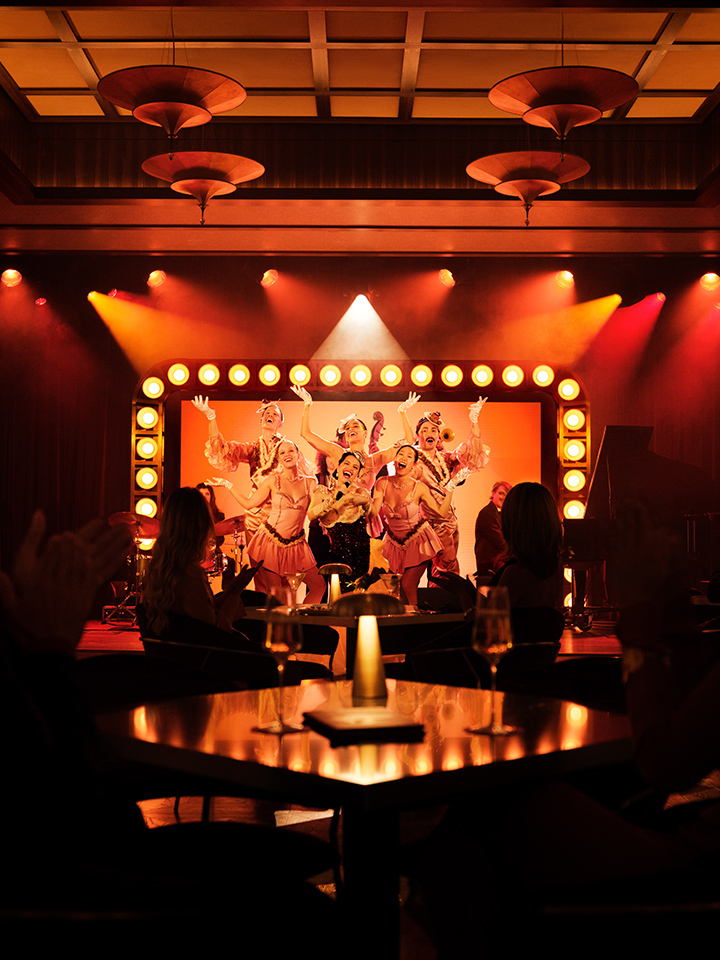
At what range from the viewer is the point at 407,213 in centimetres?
845

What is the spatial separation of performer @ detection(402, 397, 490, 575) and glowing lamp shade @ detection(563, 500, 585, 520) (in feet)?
3.30

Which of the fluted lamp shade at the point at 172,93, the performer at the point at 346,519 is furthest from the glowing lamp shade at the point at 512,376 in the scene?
the fluted lamp shade at the point at 172,93

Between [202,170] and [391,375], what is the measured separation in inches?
139

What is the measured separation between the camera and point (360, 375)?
30.9ft

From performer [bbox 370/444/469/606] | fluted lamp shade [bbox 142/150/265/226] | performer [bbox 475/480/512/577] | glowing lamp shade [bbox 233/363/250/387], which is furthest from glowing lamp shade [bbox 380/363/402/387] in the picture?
fluted lamp shade [bbox 142/150/265/226]

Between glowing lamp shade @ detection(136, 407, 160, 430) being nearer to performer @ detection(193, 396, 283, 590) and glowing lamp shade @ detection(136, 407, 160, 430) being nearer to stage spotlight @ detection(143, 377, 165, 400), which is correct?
stage spotlight @ detection(143, 377, 165, 400)

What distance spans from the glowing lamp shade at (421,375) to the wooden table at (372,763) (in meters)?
7.50

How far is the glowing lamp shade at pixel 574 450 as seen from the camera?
9.41 m

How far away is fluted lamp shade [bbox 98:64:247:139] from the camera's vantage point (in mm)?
5164

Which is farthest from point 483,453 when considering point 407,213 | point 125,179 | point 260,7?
point 260,7

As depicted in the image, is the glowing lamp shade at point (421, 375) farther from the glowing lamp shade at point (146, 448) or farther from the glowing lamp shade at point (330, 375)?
the glowing lamp shade at point (146, 448)

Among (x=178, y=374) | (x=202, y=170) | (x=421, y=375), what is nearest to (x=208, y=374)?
(x=178, y=374)

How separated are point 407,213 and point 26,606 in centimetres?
731

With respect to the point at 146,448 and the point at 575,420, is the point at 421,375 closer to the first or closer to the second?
the point at 575,420
